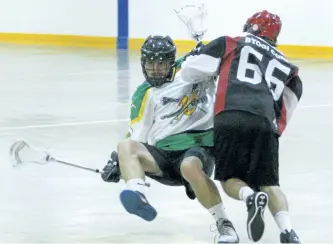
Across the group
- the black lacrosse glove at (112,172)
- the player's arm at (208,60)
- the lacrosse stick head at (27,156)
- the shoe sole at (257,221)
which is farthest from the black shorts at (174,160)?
the lacrosse stick head at (27,156)

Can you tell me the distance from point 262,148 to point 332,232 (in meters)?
0.82

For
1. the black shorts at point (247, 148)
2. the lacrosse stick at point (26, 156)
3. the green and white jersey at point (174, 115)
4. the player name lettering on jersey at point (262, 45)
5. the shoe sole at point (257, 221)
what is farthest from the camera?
the lacrosse stick at point (26, 156)

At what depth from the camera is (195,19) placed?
16.5 feet

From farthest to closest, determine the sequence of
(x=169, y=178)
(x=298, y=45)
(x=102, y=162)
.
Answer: (x=298, y=45)
(x=102, y=162)
(x=169, y=178)

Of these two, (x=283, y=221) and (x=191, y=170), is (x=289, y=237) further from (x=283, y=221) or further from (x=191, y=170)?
(x=191, y=170)

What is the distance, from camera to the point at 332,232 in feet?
16.4

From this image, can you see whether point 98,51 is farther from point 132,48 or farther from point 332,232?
→ point 332,232

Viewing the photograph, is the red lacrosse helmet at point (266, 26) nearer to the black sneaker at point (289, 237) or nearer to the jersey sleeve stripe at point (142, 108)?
the jersey sleeve stripe at point (142, 108)

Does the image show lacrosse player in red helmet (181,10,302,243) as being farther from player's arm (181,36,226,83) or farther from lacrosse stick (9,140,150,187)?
lacrosse stick (9,140,150,187)

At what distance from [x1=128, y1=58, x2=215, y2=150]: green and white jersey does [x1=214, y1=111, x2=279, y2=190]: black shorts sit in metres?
0.33

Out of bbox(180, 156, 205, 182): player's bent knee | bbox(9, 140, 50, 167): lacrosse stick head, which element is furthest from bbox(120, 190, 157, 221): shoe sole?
bbox(9, 140, 50, 167): lacrosse stick head

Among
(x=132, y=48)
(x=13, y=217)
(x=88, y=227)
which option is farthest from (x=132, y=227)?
(x=132, y=48)

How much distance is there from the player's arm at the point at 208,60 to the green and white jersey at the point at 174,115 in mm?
191

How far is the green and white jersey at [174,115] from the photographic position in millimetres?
4816
